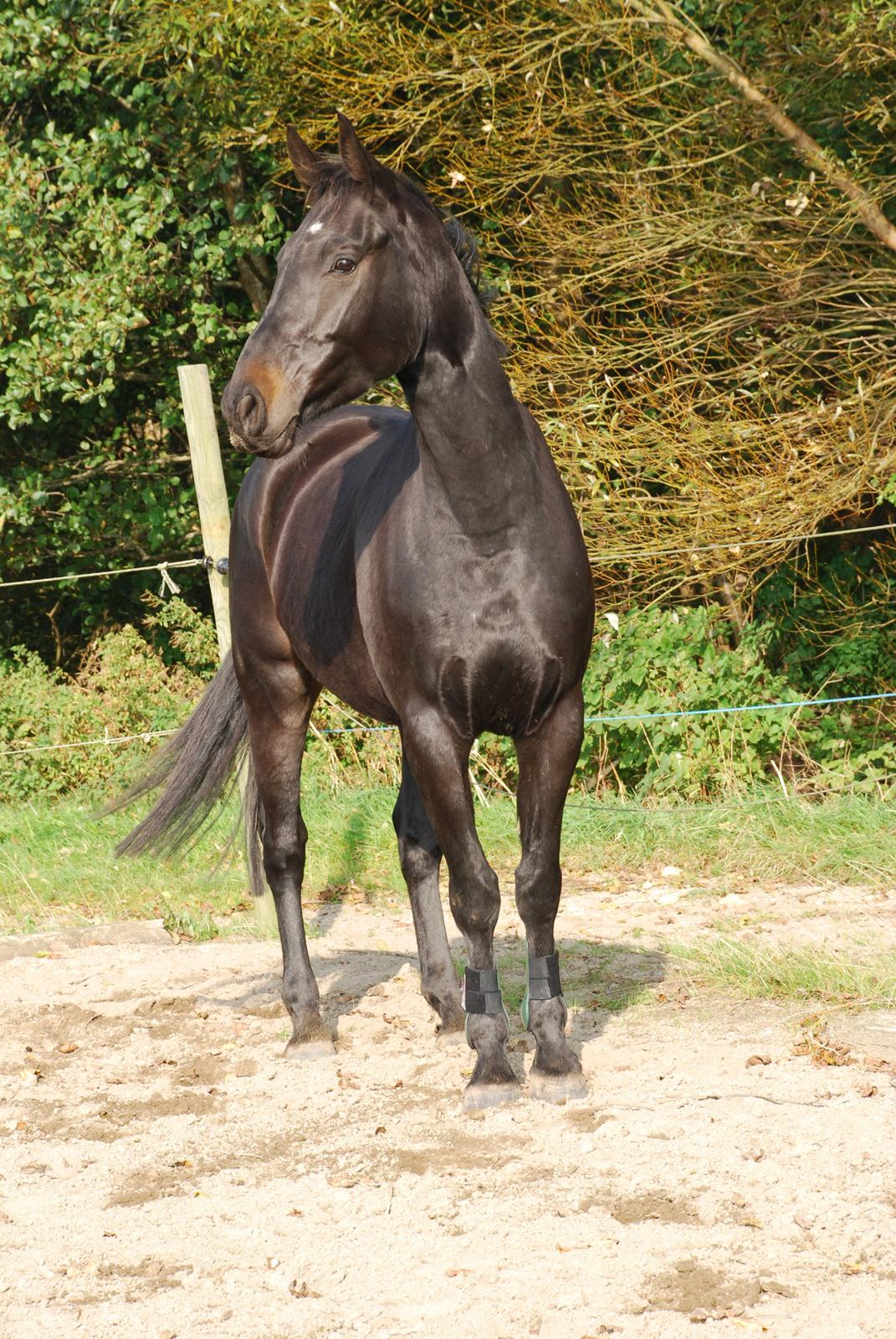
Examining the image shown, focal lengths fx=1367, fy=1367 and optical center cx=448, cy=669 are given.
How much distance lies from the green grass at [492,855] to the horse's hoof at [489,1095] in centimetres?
273

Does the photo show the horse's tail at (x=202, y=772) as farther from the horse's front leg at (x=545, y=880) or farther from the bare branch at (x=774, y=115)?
the bare branch at (x=774, y=115)

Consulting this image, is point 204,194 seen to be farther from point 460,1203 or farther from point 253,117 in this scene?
point 460,1203

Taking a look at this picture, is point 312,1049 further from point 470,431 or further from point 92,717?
point 92,717

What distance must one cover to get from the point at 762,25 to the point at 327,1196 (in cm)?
693

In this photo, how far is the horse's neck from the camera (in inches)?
137

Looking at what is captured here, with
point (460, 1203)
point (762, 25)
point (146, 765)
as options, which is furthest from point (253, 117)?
point (460, 1203)

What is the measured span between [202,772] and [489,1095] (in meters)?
2.11

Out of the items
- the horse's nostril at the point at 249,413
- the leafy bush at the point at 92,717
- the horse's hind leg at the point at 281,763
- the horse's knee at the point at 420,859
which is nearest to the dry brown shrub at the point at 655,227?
the horse's hind leg at the point at 281,763

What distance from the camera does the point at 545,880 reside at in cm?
376

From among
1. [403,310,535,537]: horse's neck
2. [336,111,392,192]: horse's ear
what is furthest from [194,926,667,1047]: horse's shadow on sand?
[336,111,392,192]: horse's ear

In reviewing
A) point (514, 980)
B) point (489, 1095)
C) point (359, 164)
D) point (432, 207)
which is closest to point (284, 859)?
point (514, 980)

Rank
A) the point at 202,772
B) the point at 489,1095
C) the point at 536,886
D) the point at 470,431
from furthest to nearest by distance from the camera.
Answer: the point at 202,772, the point at 536,886, the point at 489,1095, the point at 470,431

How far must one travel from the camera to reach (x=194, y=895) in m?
6.91

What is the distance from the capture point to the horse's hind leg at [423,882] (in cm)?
449
